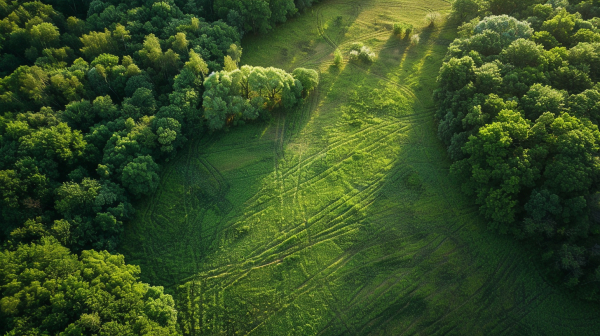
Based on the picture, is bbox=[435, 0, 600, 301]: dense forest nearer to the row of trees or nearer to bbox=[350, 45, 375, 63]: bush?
bbox=[350, 45, 375, 63]: bush

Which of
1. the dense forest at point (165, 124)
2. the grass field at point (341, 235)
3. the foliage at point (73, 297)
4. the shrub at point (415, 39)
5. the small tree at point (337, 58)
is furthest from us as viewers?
the shrub at point (415, 39)

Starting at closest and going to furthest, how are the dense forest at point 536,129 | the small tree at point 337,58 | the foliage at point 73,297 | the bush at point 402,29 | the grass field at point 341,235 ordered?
the foliage at point 73,297 < the dense forest at point 536,129 < the grass field at point 341,235 < the small tree at point 337,58 < the bush at point 402,29

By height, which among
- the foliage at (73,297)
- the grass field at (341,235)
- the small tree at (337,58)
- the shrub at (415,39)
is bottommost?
the foliage at (73,297)

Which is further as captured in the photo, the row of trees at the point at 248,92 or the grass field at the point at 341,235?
the row of trees at the point at 248,92

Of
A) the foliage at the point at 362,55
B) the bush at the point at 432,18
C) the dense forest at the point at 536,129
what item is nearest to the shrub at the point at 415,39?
the bush at the point at 432,18

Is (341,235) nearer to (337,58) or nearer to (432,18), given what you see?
(337,58)

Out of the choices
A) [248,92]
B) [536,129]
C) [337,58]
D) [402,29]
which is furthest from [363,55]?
[536,129]

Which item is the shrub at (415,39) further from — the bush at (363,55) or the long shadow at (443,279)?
the long shadow at (443,279)
